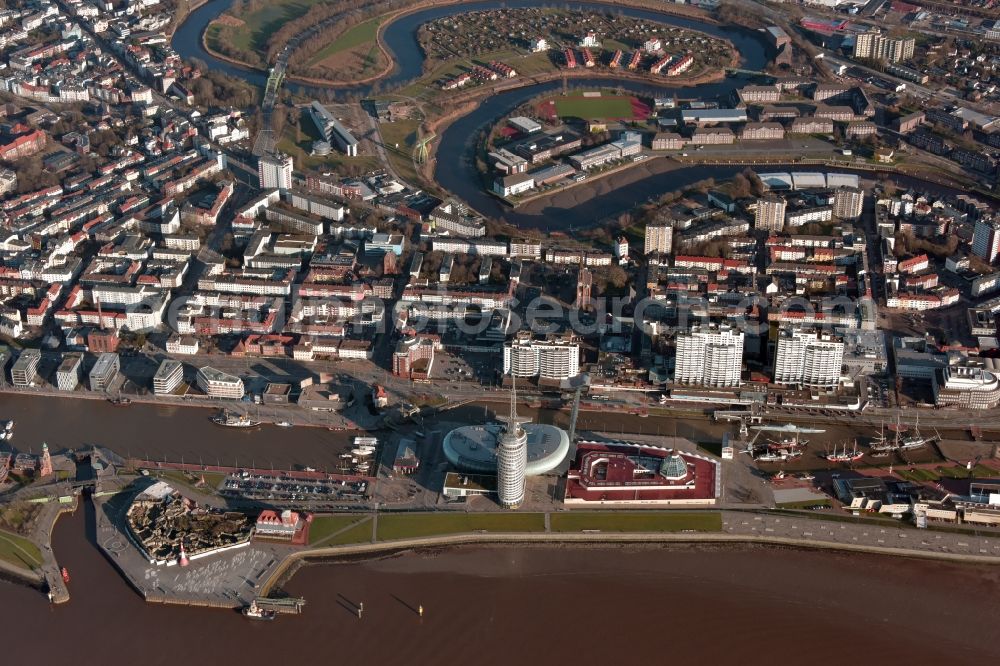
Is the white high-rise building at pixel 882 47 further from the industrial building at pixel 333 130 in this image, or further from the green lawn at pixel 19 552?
the green lawn at pixel 19 552

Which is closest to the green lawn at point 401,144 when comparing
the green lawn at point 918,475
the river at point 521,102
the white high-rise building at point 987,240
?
the river at point 521,102

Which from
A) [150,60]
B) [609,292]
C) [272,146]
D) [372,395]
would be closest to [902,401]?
[609,292]

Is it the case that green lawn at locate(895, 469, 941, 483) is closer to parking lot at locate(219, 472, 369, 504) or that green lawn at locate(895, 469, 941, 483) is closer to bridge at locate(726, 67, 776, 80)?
parking lot at locate(219, 472, 369, 504)

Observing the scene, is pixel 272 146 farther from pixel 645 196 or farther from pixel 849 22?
pixel 849 22

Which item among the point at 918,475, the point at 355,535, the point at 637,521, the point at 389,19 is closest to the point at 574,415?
the point at 637,521

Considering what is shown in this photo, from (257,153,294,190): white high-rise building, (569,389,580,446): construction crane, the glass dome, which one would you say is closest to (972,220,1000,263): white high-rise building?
Answer: (569,389,580,446): construction crane

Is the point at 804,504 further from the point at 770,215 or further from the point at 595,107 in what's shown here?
the point at 595,107
